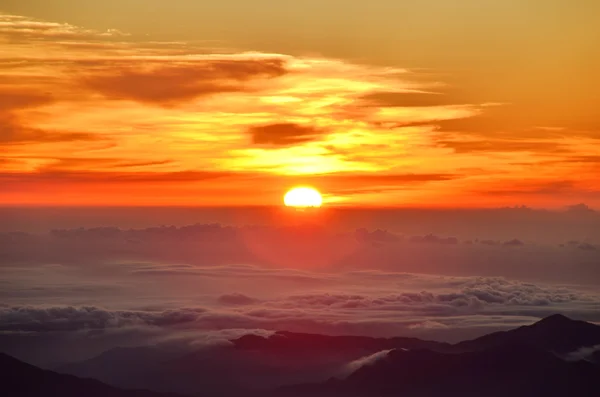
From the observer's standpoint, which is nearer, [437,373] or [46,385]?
[46,385]

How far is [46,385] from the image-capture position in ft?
475

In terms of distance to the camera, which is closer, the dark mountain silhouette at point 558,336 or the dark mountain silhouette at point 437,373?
the dark mountain silhouette at point 437,373

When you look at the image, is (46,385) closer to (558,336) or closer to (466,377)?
(466,377)

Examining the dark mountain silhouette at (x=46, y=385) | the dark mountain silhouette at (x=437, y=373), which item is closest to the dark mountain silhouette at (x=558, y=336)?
the dark mountain silhouette at (x=437, y=373)

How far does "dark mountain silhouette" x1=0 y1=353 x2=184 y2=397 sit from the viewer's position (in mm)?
142875

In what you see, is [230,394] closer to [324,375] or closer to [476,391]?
[324,375]

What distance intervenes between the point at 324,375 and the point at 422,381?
940 inches

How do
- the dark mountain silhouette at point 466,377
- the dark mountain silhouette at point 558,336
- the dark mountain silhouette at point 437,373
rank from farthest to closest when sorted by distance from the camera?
the dark mountain silhouette at point 558,336 < the dark mountain silhouette at point 437,373 < the dark mountain silhouette at point 466,377

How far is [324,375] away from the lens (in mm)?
187375

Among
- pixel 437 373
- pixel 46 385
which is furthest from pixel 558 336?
pixel 46 385

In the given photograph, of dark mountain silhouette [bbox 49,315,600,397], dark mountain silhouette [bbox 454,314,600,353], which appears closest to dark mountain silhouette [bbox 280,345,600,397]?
dark mountain silhouette [bbox 49,315,600,397]

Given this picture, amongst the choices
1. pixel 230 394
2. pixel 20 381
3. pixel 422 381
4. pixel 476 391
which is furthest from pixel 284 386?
pixel 20 381

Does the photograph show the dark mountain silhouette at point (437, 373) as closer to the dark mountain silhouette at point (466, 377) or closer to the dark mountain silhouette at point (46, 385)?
the dark mountain silhouette at point (466, 377)

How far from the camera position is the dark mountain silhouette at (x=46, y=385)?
14288cm
